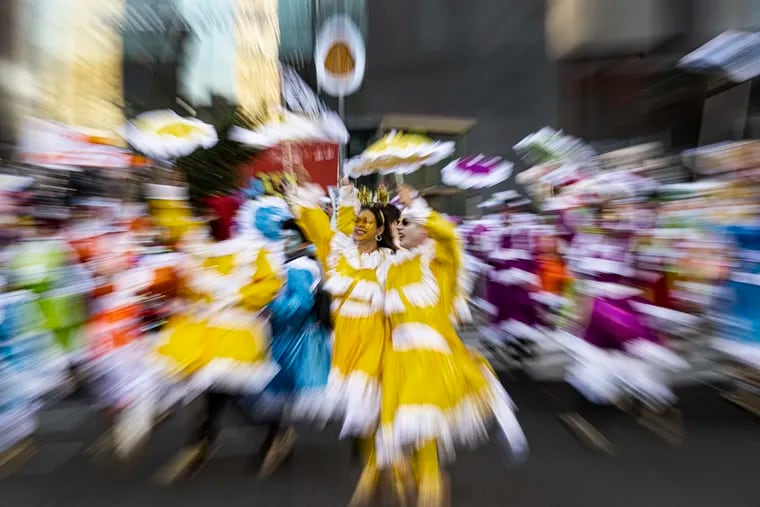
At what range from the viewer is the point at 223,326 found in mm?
3521

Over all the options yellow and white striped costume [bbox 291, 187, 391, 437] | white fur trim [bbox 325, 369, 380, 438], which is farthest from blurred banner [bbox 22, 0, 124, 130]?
white fur trim [bbox 325, 369, 380, 438]

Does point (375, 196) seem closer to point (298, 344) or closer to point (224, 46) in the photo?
point (298, 344)

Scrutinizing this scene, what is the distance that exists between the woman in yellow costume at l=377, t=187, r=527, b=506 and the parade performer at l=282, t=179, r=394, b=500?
0.09 meters

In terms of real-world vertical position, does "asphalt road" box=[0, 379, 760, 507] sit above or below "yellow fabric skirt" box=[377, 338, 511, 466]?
below

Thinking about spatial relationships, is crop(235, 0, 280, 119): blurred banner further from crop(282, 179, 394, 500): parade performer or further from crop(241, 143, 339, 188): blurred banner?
crop(282, 179, 394, 500): parade performer

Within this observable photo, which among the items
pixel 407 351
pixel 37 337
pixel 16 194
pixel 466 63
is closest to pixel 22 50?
pixel 466 63

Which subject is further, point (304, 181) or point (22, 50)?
point (22, 50)

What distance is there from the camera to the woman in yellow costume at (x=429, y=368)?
2.96 metres

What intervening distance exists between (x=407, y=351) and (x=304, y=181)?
1.58m

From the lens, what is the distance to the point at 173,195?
4.62m

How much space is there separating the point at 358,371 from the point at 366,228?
2.51 feet

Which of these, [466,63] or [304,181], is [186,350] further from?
[466,63]

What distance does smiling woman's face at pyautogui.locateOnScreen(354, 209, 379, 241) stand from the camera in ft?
11.5

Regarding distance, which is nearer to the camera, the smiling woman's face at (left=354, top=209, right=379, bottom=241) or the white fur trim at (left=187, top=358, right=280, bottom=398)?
the white fur trim at (left=187, top=358, right=280, bottom=398)
